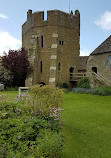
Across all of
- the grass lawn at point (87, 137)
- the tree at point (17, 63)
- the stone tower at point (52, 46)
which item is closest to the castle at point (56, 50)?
the stone tower at point (52, 46)

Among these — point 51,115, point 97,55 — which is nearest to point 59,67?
point 97,55

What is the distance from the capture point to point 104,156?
4895 mm

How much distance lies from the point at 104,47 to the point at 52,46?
7.88 m

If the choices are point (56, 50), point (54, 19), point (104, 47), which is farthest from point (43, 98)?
point (54, 19)

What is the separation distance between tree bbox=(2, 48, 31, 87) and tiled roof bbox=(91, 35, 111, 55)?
10.4 m

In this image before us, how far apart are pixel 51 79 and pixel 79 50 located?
29.6ft

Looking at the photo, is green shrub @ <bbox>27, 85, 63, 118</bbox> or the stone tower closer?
green shrub @ <bbox>27, 85, 63, 118</bbox>

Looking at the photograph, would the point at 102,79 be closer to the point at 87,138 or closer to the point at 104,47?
the point at 104,47

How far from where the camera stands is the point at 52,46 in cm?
2609

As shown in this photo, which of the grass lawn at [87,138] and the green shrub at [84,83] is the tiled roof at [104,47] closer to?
the green shrub at [84,83]

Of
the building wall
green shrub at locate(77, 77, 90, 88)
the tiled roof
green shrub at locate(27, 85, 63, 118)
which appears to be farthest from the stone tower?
green shrub at locate(27, 85, 63, 118)

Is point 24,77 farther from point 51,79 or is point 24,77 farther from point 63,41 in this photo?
point 63,41

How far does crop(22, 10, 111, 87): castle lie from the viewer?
2520 cm

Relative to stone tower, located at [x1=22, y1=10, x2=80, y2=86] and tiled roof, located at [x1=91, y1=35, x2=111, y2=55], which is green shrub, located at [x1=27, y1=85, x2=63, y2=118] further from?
Result: stone tower, located at [x1=22, y1=10, x2=80, y2=86]
